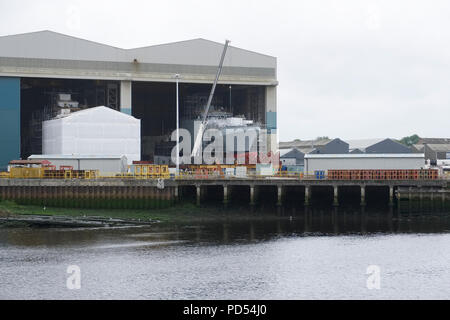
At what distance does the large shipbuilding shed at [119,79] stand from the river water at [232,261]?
36.2 meters

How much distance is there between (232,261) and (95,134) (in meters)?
47.6

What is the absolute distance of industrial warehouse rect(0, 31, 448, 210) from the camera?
262 feet

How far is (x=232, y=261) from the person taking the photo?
2122 inches

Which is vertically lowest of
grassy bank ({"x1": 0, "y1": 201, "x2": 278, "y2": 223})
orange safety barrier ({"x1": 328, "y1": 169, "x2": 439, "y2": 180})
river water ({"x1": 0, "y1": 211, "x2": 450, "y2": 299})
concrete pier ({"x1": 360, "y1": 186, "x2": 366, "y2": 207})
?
river water ({"x1": 0, "y1": 211, "x2": 450, "y2": 299})

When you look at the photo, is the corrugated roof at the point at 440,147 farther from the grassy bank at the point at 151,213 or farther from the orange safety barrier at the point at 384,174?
the grassy bank at the point at 151,213

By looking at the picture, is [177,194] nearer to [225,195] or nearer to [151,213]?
[151,213]

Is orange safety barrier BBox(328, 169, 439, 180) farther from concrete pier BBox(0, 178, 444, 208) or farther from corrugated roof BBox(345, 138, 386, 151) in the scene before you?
corrugated roof BBox(345, 138, 386, 151)

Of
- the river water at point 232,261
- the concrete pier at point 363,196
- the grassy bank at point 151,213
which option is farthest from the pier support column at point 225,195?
the concrete pier at point 363,196

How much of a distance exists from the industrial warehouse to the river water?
30.3 ft

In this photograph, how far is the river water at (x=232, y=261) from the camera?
Answer: 45969 mm

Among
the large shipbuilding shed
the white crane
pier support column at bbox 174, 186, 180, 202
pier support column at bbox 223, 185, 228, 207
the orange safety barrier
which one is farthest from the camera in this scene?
the white crane

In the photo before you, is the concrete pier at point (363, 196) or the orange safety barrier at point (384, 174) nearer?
the concrete pier at point (363, 196)

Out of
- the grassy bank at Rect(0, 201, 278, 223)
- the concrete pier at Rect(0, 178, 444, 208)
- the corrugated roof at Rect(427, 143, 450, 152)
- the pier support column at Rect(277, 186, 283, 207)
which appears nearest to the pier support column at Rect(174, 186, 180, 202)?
the concrete pier at Rect(0, 178, 444, 208)
